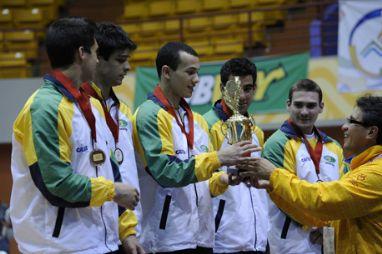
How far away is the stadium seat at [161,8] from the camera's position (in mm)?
15031

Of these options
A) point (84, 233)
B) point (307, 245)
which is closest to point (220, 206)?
point (307, 245)

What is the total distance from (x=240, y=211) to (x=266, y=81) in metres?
6.55

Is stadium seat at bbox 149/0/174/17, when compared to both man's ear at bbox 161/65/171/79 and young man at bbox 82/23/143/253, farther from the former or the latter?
young man at bbox 82/23/143/253

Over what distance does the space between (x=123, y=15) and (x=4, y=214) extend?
5.52 meters

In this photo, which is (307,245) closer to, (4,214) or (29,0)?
(4,214)

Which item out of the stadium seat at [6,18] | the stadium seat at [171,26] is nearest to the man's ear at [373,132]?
the stadium seat at [171,26]

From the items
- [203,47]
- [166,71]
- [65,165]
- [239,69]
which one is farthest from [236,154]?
[203,47]

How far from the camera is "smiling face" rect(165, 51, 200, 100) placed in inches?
189

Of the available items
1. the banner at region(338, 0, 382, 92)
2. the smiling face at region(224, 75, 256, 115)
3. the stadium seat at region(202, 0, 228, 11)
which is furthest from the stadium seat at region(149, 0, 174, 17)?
the smiling face at region(224, 75, 256, 115)

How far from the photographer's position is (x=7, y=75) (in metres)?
14.4

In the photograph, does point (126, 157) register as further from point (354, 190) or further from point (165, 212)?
point (354, 190)

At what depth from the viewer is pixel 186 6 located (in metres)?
14.9

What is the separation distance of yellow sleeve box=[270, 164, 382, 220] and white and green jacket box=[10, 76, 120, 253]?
103 cm

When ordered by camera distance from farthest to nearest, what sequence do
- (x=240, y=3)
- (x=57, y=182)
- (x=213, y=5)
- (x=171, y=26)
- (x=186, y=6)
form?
1. (x=186, y=6)
2. (x=213, y=5)
3. (x=171, y=26)
4. (x=240, y=3)
5. (x=57, y=182)
